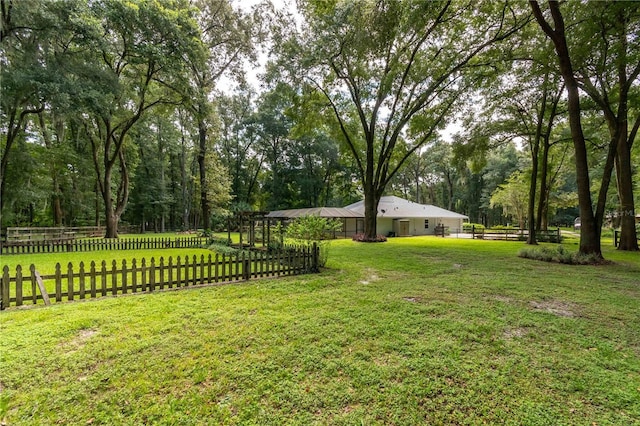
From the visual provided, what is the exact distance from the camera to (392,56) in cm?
1658

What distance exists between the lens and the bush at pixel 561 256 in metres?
10.3

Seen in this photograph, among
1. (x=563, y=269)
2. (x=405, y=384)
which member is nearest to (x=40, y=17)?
(x=405, y=384)

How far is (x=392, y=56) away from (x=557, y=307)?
620 inches

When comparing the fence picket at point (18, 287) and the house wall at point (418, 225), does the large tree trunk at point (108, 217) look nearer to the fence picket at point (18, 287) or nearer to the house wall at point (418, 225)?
the fence picket at point (18, 287)

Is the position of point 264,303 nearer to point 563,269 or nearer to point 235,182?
point 563,269

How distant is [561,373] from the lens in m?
3.03

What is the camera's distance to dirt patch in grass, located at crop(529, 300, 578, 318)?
4.90 metres

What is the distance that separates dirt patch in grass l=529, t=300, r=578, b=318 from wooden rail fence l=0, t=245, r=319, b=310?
5276 mm

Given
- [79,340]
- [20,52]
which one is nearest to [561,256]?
[79,340]

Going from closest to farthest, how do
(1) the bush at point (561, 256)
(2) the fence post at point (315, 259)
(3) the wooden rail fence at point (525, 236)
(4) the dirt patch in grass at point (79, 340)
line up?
1. (4) the dirt patch in grass at point (79, 340)
2. (2) the fence post at point (315, 259)
3. (1) the bush at point (561, 256)
4. (3) the wooden rail fence at point (525, 236)

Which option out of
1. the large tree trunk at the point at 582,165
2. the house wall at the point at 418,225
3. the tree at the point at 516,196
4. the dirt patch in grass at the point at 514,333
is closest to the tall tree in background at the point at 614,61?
the large tree trunk at the point at 582,165

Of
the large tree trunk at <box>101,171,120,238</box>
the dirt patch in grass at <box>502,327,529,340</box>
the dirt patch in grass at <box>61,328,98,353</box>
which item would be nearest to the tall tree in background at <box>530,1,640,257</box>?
the dirt patch in grass at <box>502,327,529,340</box>

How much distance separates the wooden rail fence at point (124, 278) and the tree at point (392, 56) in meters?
10.7

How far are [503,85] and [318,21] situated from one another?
37.0 feet
